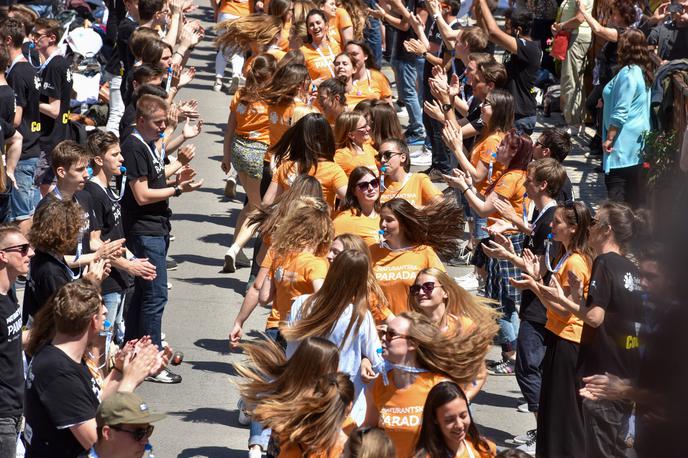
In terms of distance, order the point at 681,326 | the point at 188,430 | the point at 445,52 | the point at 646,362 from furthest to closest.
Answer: the point at 445,52 → the point at 188,430 → the point at 646,362 → the point at 681,326

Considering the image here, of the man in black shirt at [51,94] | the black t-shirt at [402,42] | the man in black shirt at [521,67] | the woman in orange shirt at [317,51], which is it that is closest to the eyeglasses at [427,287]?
the man in black shirt at [521,67]

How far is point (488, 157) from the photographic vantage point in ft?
28.3

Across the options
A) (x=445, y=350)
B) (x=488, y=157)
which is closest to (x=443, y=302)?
(x=445, y=350)

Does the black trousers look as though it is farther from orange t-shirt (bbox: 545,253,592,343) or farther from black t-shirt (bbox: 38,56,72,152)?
black t-shirt (bbox: 38,56,72,152)

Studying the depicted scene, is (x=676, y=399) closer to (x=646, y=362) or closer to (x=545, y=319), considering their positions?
(x=646, y=362)

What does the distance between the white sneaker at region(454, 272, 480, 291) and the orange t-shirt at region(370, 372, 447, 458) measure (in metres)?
4.93

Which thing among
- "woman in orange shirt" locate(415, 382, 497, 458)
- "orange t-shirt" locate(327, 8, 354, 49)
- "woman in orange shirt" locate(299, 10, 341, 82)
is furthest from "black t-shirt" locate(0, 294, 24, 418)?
"orange t-shirt" locate(327, 8, 354, 49)

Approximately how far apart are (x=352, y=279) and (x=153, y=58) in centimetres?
502

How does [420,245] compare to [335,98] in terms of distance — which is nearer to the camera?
[420,245]

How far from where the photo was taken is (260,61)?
9836 mm

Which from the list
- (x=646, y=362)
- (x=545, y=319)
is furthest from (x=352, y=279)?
(x=646, y=362)

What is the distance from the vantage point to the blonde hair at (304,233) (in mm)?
6484

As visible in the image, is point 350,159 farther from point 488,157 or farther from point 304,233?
point 304,233

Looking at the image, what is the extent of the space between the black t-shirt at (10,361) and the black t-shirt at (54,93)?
16.7ft
